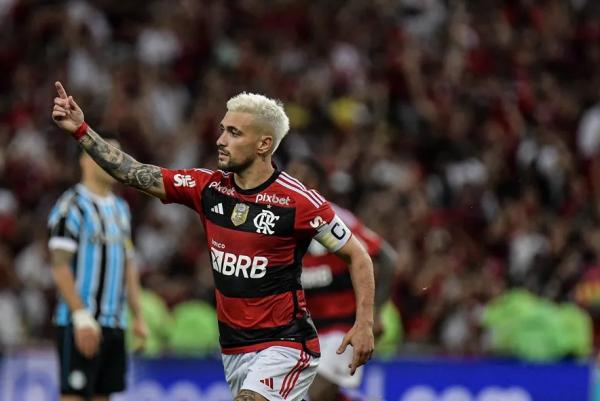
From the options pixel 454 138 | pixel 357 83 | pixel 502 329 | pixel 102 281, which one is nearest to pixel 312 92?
pixel 357 83

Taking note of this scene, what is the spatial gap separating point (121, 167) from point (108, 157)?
0.09 meters

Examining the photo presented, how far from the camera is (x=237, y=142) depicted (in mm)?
6832

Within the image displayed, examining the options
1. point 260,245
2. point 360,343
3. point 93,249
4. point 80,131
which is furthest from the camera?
point 93,249

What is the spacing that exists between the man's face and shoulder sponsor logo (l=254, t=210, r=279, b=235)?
28 centimetres

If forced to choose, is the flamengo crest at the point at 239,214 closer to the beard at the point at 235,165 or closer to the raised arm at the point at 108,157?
the beard at the point at 235,165

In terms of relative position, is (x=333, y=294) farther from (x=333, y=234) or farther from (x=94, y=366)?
(x=333, y=234)

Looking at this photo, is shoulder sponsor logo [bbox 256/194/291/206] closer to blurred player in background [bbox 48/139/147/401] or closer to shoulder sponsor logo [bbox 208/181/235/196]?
shoulder sponsor logo [bbox 208/181/235/196]

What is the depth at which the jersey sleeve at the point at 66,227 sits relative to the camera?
8570 mm

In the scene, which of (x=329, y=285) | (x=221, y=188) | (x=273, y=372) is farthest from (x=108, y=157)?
(x=329, y=285)

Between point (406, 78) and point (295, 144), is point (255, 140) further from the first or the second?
point (406, 78)

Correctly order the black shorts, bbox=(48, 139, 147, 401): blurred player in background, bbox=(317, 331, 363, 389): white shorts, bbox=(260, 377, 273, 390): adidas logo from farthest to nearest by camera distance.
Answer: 1. bbox=(317, 331, 363, 389): white shorts
2. the black shorts
3. bbox=(48, 139, 147, 401): blurred player in background
4. bbox=(260, 377, 273, 390): adidas logo

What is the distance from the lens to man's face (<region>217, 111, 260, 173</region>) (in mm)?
6805

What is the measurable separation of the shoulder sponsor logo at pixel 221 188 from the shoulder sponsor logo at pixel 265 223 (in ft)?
0.72

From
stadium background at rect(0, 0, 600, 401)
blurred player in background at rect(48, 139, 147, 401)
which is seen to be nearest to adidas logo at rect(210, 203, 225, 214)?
blurred player in background at rect(48, 139, 147, 401)
